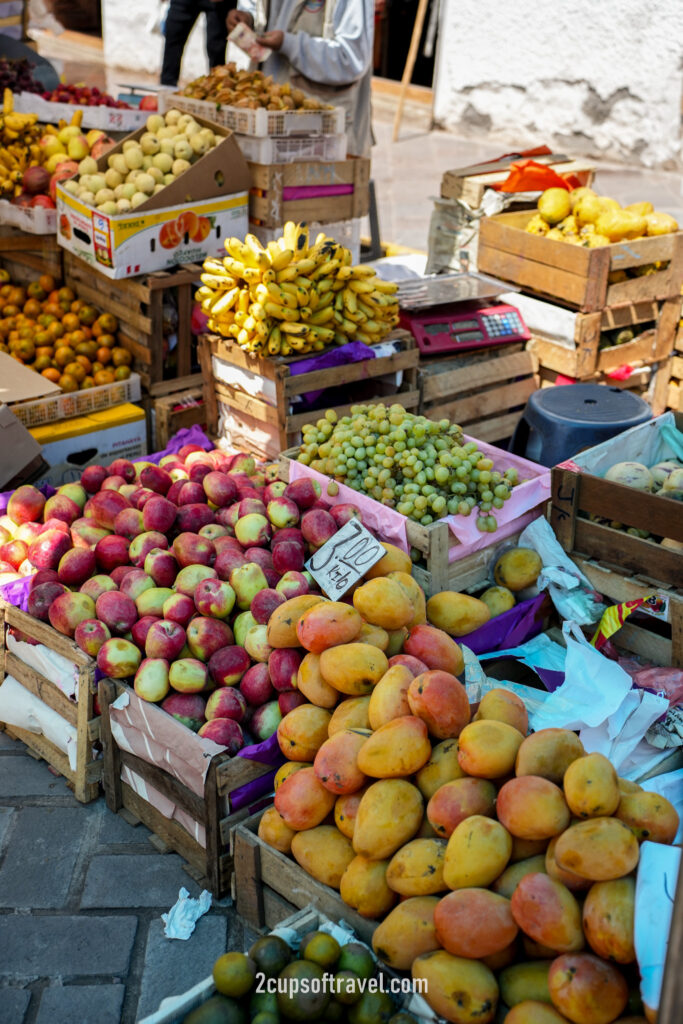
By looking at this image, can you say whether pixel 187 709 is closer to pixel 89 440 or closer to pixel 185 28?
pixel 89 440

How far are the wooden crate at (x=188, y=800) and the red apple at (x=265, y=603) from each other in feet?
1.31

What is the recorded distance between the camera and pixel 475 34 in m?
11.0

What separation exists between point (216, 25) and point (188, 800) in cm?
647

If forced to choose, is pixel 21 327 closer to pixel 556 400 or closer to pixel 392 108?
pixel 556 400

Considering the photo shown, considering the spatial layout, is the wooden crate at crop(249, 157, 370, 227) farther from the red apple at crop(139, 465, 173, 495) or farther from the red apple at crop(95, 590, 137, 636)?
the red apple at crop(95, 590, 137, 636)

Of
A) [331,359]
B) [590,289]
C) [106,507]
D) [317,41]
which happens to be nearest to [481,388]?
[590,289]

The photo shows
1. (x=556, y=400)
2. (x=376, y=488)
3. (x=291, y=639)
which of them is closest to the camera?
(x=291, y=639)

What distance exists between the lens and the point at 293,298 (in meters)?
3.90

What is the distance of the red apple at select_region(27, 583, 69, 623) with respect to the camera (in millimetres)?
3076

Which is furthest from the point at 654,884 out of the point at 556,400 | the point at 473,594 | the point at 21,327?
the point at 21,327

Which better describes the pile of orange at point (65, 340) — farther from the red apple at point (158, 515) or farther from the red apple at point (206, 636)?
the red apple at point (206, 636)

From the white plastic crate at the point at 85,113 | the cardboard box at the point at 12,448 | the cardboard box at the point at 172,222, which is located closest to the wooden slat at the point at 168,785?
the cardboard box at the point at 12,448

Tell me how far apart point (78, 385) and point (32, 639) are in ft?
6.27

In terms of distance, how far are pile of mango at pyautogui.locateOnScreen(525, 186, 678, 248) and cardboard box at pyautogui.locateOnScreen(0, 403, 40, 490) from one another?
2.79 meters
